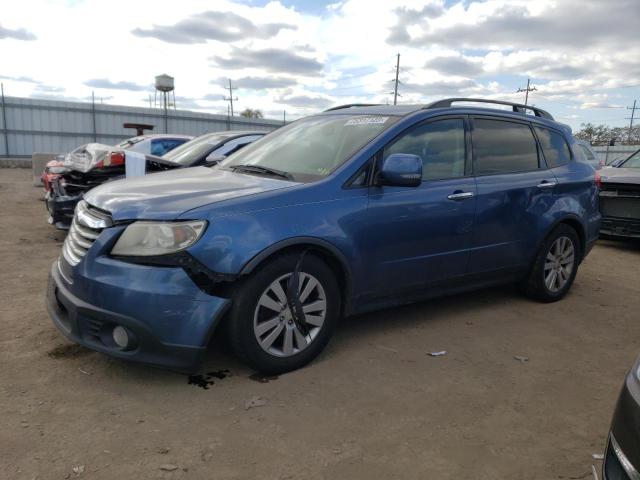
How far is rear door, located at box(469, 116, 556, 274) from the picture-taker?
4.32 meters

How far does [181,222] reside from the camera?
2.92 m

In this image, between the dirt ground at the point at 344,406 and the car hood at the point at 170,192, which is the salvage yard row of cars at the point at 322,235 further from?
the dirt ground at the point at 344,406

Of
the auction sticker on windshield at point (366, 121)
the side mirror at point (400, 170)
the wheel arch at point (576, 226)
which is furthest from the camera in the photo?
the wheel arch at point (576, 226)

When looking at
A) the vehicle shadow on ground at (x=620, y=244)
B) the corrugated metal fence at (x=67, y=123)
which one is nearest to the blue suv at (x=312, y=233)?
the vehicle shadow on ground at (x=620, y=244)

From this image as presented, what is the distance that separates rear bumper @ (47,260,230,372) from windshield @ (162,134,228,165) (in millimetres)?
4209

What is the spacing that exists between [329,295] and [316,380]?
1.75 feet

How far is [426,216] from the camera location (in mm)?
3865

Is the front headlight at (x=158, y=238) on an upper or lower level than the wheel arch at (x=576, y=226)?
upper

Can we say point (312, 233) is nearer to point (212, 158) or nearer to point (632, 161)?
point (212, 158)

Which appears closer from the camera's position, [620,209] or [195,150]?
[195,150]

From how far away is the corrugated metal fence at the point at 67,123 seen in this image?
2195 centimetres

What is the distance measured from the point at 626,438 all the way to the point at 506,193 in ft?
9.61

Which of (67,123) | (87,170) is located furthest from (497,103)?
(67,123)

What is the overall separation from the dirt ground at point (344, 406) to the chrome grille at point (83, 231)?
0.70m
